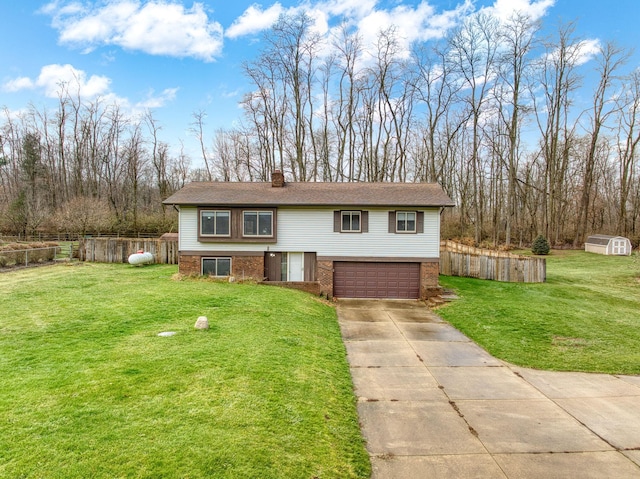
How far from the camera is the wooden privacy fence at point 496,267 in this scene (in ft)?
62.0

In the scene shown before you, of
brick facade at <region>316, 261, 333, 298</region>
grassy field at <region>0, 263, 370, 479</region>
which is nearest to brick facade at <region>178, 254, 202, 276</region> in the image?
brick facade at <region>316, 261, 333, 298</region>

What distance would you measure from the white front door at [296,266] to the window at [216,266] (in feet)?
9.95

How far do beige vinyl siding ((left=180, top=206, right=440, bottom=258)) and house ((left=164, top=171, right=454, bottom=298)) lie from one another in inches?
1.8

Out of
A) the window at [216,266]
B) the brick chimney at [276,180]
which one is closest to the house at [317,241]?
the window at [216,266]

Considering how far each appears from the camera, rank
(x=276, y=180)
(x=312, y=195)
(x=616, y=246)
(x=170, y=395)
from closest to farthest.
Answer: (x=170, y=395) → (x=312, y=195) → (x=276, y=180) → (x=616, y=246)

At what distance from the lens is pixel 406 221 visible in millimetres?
17500

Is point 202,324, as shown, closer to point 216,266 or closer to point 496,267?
point 216,266

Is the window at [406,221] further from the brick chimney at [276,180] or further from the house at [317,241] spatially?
the brick chimney at [276,180]

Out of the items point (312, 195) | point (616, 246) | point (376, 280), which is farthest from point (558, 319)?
point (616, 246)

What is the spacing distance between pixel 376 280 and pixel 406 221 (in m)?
3.28

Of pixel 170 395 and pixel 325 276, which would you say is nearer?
pixel 170 395

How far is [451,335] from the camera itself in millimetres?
11336

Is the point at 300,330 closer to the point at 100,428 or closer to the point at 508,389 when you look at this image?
the point at 508,389

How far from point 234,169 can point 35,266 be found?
80.3ft
